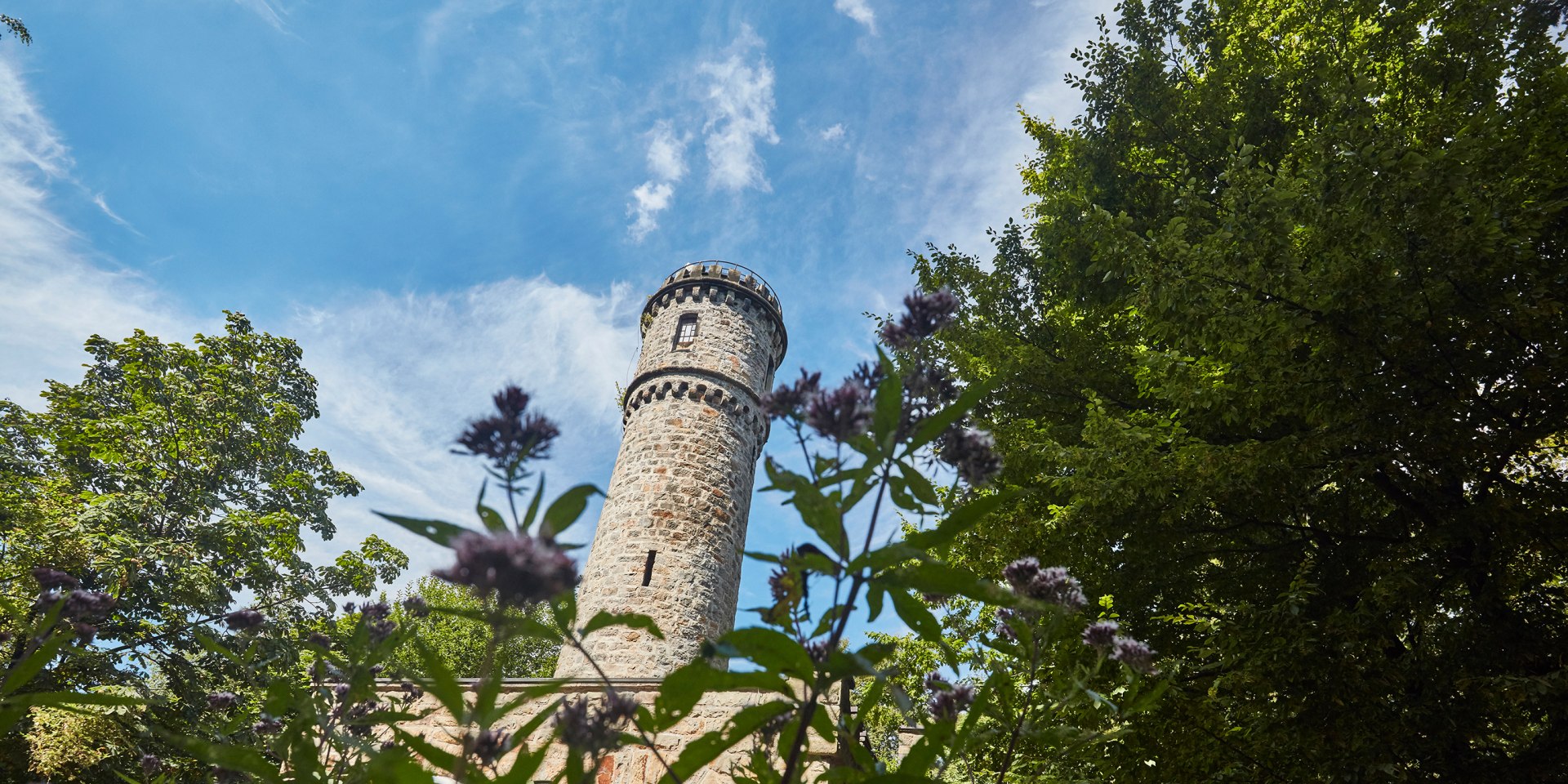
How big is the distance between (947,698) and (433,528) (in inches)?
59.2

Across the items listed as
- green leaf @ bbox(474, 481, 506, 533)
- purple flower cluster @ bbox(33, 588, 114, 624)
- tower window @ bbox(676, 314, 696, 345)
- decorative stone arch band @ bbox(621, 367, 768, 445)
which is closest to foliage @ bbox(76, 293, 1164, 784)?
green leaf @ bbox(474, 481, 506, 533)

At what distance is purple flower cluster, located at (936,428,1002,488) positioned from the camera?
1.59m

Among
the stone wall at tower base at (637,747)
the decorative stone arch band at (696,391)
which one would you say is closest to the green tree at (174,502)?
the stone wall at tower base at (637,747)

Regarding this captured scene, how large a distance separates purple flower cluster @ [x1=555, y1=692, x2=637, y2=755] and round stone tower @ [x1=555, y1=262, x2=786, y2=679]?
880 centimetres

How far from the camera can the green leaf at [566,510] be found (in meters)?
1.20

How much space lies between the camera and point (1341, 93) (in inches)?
209

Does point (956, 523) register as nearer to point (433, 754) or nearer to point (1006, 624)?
point (433, 754)

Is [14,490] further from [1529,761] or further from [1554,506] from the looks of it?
[1554,506]

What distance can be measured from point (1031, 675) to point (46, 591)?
3.14 meters

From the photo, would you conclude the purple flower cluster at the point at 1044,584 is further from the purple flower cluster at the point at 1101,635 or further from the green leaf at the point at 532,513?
the green leaf at the point at 532,513

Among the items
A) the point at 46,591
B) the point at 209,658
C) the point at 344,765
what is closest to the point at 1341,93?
the point at 344,765

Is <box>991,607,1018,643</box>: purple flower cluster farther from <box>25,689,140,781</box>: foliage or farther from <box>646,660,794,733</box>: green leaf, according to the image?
<box>25,689,140,781</box>: foliage

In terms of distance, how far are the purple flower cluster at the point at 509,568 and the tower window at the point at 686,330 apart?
47.1ft

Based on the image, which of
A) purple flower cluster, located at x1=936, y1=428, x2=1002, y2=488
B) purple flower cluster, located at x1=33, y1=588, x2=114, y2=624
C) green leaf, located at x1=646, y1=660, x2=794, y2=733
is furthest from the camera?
purple flower cluster, located at x1=33, y1=588, x2=114, y2=624
